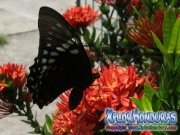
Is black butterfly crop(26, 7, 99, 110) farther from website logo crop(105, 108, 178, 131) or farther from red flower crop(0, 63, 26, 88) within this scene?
red flower crop(0, 63, 26, 88)

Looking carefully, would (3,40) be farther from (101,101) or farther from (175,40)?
(175,40)

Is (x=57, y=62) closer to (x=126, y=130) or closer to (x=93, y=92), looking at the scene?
(x=93, y=92)

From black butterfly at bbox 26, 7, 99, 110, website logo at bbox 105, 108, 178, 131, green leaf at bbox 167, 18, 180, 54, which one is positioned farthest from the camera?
black butterfly at bbox 26, 7, 99, 110

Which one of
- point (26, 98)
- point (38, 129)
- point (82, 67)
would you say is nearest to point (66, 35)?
point (82, 67)

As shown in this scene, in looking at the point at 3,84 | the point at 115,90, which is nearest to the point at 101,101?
the point at 115,90

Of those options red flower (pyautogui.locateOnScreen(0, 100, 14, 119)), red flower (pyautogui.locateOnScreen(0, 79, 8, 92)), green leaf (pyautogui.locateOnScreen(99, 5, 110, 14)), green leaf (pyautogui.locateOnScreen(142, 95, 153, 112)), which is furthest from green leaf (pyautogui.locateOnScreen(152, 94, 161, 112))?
green leaf (pyautogui.locateOnScreen(99, 5, 110, 14))

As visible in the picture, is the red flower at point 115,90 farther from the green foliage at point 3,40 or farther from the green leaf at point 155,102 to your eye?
the green foliage at point 3,40

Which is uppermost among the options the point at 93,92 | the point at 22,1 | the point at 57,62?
the point at 22,1
